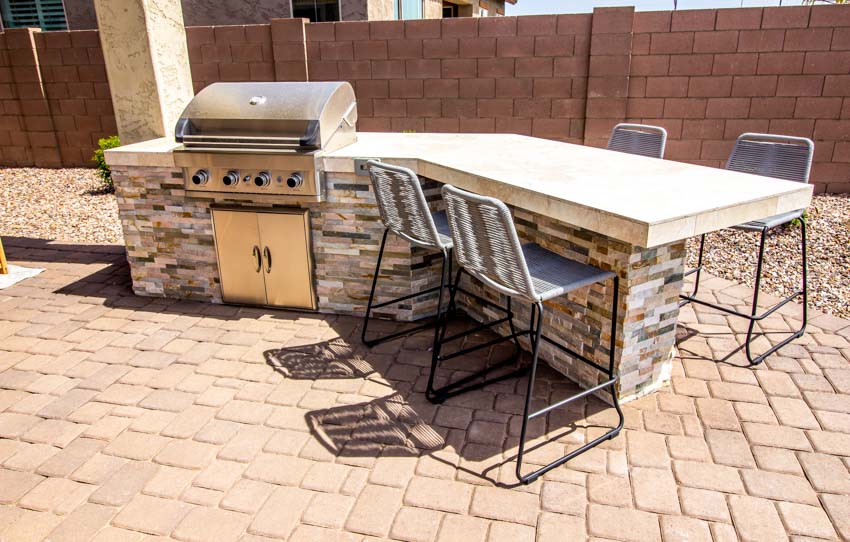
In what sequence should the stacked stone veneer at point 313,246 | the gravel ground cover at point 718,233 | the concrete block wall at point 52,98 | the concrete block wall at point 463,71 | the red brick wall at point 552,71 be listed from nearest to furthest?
the stacked stone veneer at point 313,246 < the gravel ground cover at point 718,233 < the red brick wall at point 552,71 < the concrete block wall at point 463,71 < the concrete block wall at point 52,98

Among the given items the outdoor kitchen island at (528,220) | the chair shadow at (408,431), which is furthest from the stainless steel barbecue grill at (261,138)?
the chair shadow at (408,431)

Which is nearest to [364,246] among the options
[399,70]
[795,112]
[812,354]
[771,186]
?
[771,186]

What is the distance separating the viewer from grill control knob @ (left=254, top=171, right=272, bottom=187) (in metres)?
3.72

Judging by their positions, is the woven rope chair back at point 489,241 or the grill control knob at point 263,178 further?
the grill control knob at point 263,178

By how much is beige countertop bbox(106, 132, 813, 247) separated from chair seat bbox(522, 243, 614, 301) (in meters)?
0.23

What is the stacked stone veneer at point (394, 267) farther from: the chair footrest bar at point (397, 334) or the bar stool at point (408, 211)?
the bar stool at point (408, 211)

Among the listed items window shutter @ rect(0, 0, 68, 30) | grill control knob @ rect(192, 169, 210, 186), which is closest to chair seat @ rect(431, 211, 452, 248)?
grill control knob @ rect(192, 169, 210, 186)

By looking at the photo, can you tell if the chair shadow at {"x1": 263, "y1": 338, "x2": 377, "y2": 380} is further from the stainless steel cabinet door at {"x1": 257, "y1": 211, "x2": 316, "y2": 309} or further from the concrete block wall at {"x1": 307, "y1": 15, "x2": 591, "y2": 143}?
the concrete block wall at {"x1": 307, "y1": 15, "x2": 591, "y2": 143}

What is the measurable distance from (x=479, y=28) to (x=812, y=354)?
502cm

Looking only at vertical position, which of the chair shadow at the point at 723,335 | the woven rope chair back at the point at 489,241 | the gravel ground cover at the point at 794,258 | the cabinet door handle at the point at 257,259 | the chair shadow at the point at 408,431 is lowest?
the chair shadow at the point at 408,431

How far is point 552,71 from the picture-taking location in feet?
22.6

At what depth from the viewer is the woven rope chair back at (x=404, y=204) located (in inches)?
115

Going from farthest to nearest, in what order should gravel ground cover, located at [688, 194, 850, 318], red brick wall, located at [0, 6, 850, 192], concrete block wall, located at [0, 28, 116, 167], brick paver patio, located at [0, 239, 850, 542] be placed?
concrete block wall, located at [0, 28, 116, 167] → red brick wall, located at [0, 6, 850, 192] → gravel ground cover, located at [688, 194, 850, 318] → brick paver patio, located at [0, 239, 850, 542]

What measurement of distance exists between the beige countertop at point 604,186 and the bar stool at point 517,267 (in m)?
0.24
